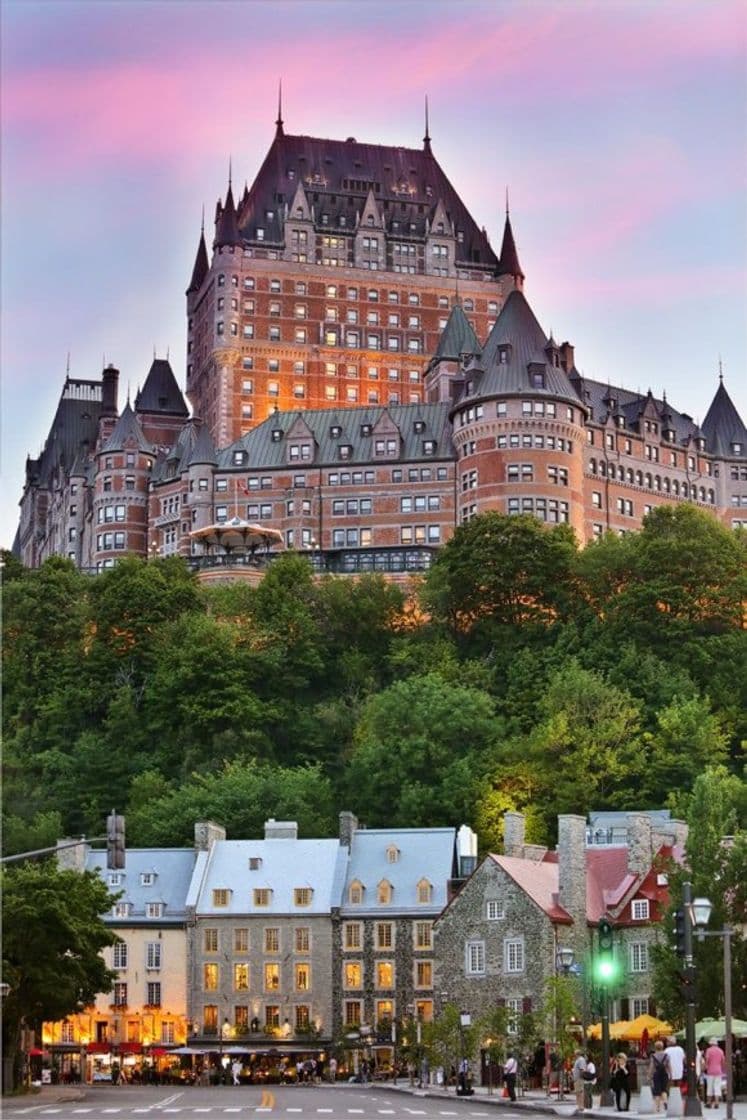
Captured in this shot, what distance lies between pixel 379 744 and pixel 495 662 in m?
19.3

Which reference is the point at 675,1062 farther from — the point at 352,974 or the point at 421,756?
the point at 421,756

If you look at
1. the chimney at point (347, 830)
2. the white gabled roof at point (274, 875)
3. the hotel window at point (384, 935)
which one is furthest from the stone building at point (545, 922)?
the chimney at point (347, 830)

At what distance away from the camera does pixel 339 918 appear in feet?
342

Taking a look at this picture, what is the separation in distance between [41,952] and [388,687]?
214ft

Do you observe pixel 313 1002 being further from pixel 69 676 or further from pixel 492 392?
pixel 492 392

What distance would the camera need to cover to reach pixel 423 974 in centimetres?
10256

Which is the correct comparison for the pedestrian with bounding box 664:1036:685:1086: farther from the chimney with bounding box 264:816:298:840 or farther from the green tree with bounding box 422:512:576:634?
the green tree with bounding box 422:512:576:634

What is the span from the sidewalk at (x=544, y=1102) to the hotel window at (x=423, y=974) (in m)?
17.2

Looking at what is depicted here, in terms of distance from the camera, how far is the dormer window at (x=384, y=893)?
342 ft

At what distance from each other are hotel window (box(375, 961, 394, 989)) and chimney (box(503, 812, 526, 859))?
9.97 m

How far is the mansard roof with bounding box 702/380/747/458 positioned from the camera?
190 m

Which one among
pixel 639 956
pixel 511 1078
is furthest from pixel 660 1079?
pixel 639 956

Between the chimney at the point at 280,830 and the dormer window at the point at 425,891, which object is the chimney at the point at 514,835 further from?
the chimney at the point at 280,830

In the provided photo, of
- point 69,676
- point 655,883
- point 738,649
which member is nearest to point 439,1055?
point 655,883
